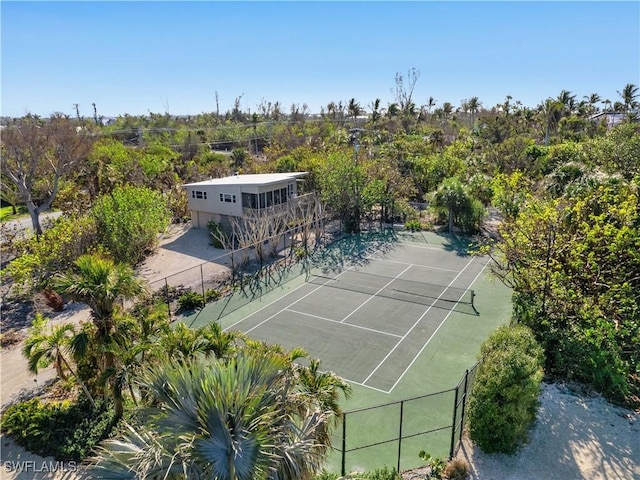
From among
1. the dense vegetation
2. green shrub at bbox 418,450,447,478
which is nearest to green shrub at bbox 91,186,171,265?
the dense vegetation

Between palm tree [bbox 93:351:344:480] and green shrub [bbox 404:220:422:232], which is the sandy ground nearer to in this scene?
palm tree [bbox 93:351:344:480]

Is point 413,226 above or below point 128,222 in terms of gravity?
below

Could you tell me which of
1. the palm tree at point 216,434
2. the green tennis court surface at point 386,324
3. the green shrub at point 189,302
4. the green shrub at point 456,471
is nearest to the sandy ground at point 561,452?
the green shrub at point 456,471

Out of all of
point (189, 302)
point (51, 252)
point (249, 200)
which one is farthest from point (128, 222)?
point (249, 200)

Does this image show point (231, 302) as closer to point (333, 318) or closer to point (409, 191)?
point (333, 318)

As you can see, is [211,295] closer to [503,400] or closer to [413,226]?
[503,400]

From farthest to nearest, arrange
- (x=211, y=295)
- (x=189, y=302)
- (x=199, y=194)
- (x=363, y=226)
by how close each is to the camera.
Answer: (x=363, y=226) → (x=199, y=194) → (x=211, y=295) → (x=189, y=302)
